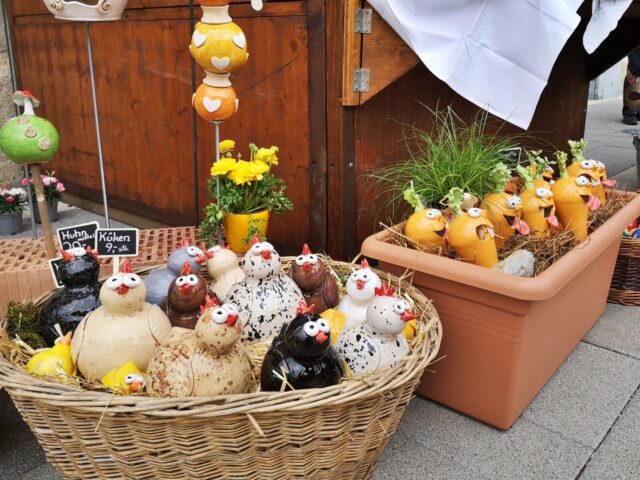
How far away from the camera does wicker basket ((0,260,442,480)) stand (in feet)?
4.59

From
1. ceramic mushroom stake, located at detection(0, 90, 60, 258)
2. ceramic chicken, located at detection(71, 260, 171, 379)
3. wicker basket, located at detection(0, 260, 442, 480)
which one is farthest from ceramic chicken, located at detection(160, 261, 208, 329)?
ceramic mushroom stake, located at detection(0, 90, 60, 258)

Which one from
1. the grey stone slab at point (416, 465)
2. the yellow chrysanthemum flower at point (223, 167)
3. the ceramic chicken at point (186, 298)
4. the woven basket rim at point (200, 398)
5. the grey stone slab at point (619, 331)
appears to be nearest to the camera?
the woven basket rim at point (200, 398)

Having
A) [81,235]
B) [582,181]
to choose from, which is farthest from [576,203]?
[81,235]

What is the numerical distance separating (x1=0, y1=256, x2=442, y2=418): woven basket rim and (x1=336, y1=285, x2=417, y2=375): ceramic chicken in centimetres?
10

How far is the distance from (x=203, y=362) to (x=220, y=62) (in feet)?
3.34

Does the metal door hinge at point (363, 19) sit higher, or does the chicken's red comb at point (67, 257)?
the metal door hinge at point (363, 19)

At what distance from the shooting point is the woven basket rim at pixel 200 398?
4.52 ft

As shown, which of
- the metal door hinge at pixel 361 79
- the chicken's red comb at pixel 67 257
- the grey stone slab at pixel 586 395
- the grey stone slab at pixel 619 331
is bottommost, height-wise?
the grey stone slab at pixel 619 331

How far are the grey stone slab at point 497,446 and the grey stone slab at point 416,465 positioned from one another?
0.07ft

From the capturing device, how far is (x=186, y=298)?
69.0 inches

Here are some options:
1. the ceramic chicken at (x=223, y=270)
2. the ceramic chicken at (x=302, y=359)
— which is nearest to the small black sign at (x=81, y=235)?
the ceramic chicken at (x=223, y=270)

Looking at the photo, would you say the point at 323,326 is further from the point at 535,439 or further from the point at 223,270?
the point at 535,439

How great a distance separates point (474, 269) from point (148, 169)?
2336 millimetres

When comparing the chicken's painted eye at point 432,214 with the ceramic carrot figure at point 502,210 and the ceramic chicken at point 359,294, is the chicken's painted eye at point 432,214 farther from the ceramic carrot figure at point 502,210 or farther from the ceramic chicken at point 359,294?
the ceramic chicken at point 359,294
